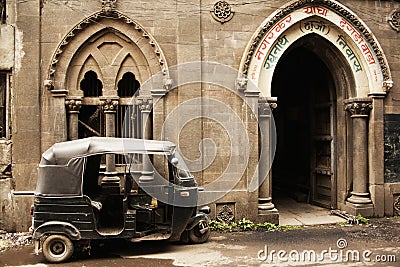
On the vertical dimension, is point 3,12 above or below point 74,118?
above

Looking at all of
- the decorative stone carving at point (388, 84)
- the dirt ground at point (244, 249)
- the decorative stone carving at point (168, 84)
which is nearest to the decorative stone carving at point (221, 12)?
the decorative stone carving at point (168, 84)

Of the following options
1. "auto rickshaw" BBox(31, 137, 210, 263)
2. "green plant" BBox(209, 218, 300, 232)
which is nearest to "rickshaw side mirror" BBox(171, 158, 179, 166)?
"auto rickshaw" BBox(31, 137, 210, 263)

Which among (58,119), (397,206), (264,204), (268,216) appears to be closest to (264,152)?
(264,204)

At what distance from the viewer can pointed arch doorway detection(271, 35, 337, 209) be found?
39.1 feet

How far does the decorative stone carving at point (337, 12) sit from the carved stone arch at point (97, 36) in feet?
7.24

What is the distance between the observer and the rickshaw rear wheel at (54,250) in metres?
7.42

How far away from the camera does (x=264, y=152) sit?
1016cm

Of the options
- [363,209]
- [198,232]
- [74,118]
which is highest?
[74,118]

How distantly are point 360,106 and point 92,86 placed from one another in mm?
6896

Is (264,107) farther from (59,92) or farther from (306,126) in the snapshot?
(59,92)

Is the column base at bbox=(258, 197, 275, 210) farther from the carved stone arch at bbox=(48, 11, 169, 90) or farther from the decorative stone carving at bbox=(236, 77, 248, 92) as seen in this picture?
the carved stone arch at bbox=(48, 11, 169, 90)

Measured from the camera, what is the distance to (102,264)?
7.33m

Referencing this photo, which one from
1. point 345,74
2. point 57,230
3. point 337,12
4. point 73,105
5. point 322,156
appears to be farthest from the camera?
point 322,156

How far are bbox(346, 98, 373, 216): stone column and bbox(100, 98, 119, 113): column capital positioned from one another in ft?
20.1
